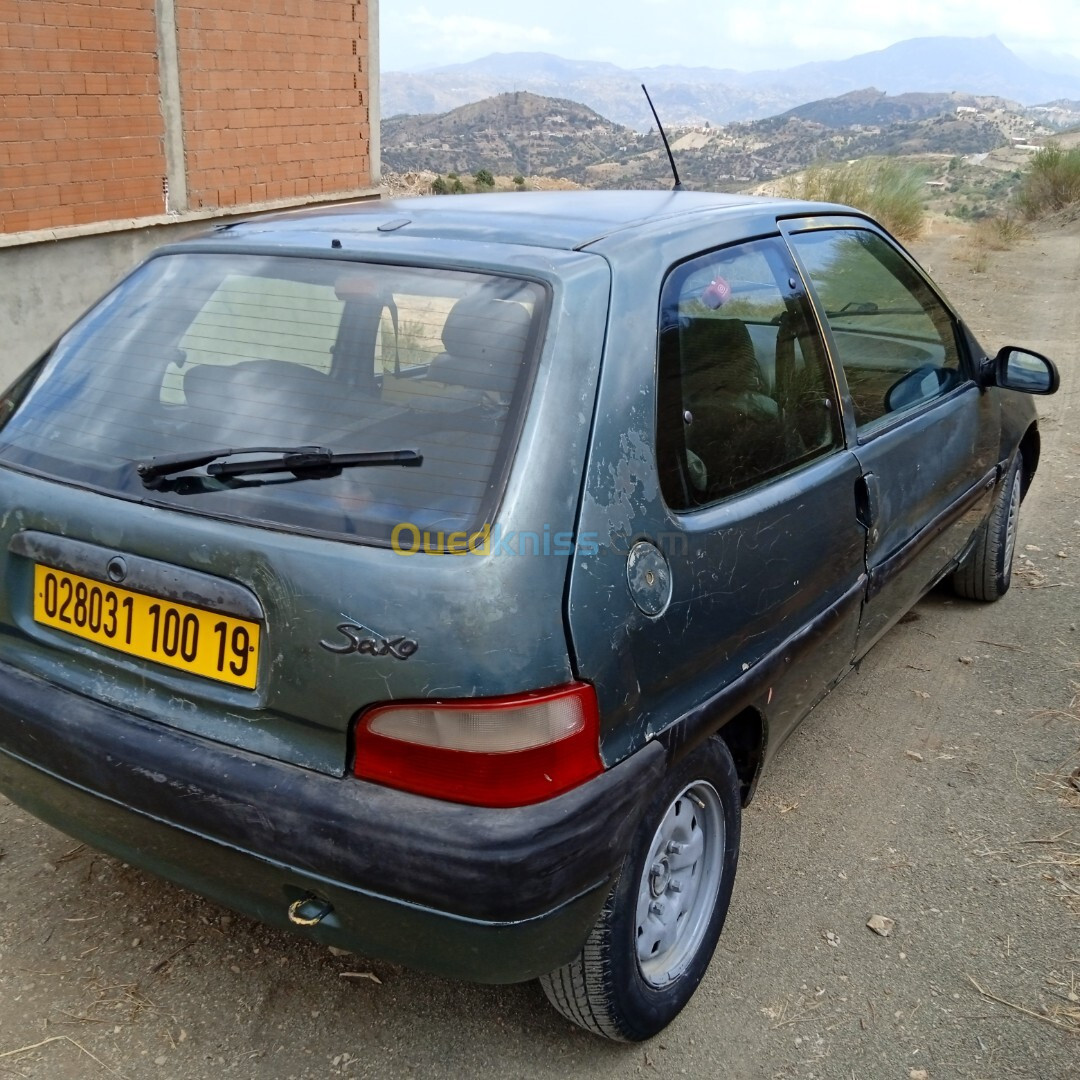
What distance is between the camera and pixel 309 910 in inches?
75.3

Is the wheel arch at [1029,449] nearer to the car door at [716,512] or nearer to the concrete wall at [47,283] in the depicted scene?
the car door at [716,512]

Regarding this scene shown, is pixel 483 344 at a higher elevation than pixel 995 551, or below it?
higher

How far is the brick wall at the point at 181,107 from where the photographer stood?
6.96 m

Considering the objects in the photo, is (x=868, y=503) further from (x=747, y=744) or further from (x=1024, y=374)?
(x=1024, y=374)

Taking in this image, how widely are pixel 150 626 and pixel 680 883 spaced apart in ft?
4.18

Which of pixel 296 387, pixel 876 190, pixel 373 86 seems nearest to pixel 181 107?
pixel 373 86

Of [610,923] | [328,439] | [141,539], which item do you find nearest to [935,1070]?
[610,923]

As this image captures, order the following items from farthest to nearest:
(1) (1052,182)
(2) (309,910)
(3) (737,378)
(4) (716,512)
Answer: (1) (1052,182)
(3) (737,378)
(4) (716,512)
(2) (309,910)

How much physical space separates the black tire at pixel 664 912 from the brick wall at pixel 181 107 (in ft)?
21.4

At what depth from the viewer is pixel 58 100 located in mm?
7145

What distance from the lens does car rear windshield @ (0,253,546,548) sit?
191cm

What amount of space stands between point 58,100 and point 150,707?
662cm

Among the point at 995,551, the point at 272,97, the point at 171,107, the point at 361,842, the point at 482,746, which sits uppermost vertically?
the point at 272,97

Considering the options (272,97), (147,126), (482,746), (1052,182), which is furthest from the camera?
(1052,182)
